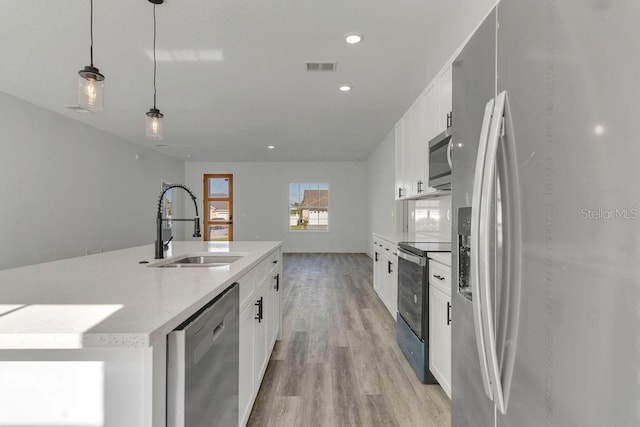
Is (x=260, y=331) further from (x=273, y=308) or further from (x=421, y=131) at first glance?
(x=421, y=131)

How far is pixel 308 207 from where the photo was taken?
1016cm

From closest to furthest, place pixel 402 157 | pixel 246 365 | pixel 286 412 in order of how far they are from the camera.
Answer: pixel 246 365 < pixel 286 412 < pixel 402 157

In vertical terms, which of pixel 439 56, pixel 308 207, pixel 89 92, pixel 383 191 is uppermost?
pixel 439 56

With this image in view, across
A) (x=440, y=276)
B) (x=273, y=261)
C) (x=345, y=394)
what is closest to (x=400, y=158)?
(x=273, y=261)

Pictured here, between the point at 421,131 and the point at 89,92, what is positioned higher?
the point at 421,131

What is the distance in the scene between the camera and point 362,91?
4168 mm

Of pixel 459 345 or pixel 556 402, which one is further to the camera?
pixel 459 345

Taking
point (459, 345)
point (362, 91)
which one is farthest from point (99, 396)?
point (362, 91)

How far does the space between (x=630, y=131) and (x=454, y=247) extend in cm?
85

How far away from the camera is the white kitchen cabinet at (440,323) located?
198 centimetres

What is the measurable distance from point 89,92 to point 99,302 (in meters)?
1.41

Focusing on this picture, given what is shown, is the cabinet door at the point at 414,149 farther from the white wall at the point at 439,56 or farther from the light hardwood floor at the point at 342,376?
the light hardwood floor at the point at 342,376

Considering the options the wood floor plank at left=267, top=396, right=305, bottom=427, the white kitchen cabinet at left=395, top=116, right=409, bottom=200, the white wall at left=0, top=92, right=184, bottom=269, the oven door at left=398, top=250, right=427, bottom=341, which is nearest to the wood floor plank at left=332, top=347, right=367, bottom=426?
the wood floor plank at left=267, top=396, right=305, bottom=427

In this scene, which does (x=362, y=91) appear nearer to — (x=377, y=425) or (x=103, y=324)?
(x=377, y=425)
